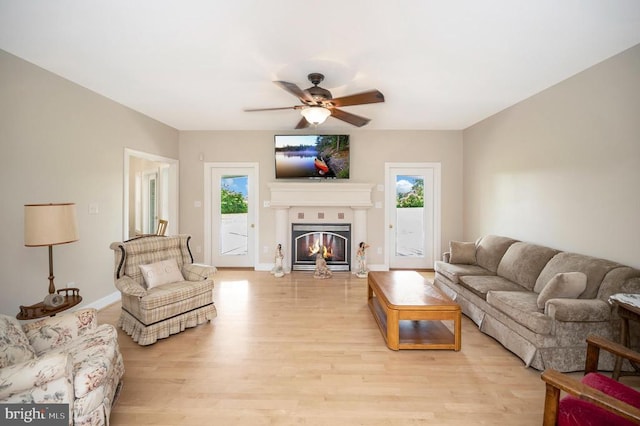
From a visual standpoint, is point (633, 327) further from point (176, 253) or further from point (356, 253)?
point (176, 253)

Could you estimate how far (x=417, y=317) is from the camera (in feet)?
8.11

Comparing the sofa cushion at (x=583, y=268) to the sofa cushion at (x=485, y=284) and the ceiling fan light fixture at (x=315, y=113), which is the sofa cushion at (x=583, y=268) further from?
the ceiling fan light fixture at (x=315, y=113)

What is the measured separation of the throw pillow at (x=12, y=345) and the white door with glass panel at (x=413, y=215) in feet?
15.4

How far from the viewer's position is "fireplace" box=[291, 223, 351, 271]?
518cm

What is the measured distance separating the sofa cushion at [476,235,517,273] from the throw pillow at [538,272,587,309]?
1253 mm

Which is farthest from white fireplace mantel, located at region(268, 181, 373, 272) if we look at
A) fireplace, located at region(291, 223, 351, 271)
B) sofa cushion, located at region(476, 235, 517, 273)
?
sofa cushion, located at region(476, 235, 517, 273)

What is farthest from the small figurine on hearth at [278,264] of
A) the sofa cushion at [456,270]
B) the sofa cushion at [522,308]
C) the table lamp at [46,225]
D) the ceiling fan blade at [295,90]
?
the sofa cushion at [522,308]

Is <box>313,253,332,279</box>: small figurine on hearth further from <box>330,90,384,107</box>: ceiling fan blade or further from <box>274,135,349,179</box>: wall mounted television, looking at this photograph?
<box>330,90,384,107</box>: ceiling fan blade

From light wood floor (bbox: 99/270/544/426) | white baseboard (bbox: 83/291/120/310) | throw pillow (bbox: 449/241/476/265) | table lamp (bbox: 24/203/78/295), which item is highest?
table lamp (bbox: 24/203/78/295)

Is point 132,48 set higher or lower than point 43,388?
higher

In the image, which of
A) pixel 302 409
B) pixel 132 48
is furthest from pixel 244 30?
Answer: pixel 302 409

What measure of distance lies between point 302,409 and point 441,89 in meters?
3.46

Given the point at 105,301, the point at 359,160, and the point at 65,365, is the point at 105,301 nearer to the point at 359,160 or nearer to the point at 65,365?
the point at 65,365

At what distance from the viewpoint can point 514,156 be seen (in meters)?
3.76
